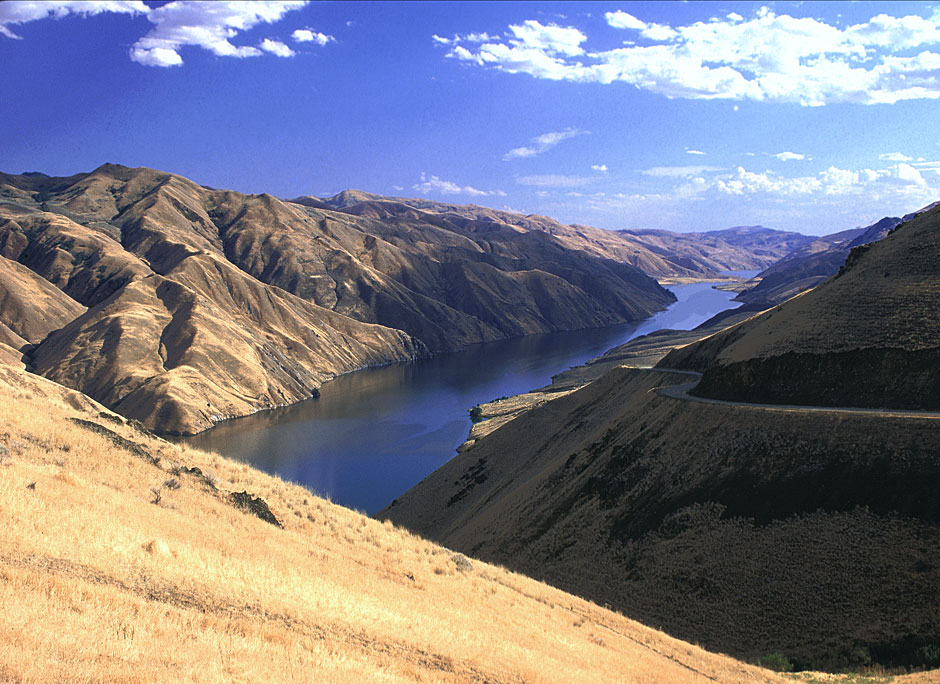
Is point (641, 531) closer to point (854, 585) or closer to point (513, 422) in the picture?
point (854, 585)

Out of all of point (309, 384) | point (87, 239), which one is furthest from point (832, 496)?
point (87, 239)

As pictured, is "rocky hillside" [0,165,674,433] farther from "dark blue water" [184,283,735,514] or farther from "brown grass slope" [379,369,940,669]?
"brown grass slope" [379,369,940,669]

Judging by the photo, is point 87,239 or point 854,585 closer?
point 854,585

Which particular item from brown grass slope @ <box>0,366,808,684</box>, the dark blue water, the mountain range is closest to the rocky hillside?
the mountain range

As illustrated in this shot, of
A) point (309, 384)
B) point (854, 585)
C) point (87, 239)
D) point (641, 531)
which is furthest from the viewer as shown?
point (87, 239)

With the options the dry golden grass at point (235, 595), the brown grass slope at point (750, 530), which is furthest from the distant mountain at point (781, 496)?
the dry golden grass at point (235, 595)

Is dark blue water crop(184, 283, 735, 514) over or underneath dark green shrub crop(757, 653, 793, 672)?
underneath

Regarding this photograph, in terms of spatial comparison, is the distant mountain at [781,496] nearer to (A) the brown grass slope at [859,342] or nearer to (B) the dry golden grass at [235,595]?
(A) the brown grass slope at [859,342]
